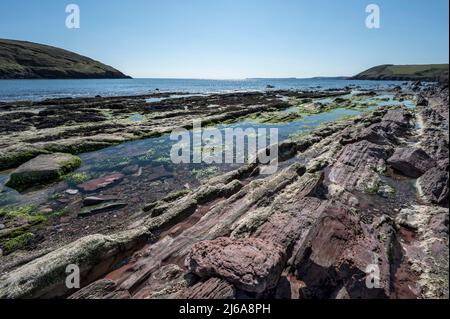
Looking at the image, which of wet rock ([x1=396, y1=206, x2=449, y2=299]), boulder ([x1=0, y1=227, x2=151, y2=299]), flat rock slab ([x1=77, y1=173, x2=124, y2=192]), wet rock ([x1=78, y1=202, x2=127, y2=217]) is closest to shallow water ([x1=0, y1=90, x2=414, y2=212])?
flat rock slab ([x1=77, y1=173, x2=124, y2=192])

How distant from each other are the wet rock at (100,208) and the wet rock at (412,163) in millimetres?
15719

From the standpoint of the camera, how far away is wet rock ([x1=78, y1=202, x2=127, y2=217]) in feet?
42.0

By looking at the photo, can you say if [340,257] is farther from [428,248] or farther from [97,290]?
[97,290]

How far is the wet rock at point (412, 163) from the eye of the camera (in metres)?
14.6

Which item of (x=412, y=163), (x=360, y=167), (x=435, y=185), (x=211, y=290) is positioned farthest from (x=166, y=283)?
(x=412, y=163)

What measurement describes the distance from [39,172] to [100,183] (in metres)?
4.46

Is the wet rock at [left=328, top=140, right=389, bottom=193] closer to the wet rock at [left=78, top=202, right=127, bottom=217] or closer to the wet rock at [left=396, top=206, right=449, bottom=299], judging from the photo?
the wet rock at [left=396, top=206, right=449, bottom=299]

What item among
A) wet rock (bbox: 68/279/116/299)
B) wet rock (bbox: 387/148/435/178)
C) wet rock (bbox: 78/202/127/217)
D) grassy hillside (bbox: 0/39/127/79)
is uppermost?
grassy hillside (bbox: 0/39/127/79)

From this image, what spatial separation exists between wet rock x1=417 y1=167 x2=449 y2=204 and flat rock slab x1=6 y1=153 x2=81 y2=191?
69.6 ft

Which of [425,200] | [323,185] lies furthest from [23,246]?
[425,200]

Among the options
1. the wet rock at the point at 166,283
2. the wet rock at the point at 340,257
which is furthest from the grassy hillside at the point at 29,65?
the wet rock at the point at 340,257

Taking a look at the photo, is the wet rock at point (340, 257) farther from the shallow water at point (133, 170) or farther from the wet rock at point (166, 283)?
the shallow water at point (133, 170)

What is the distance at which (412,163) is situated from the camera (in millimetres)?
14969
